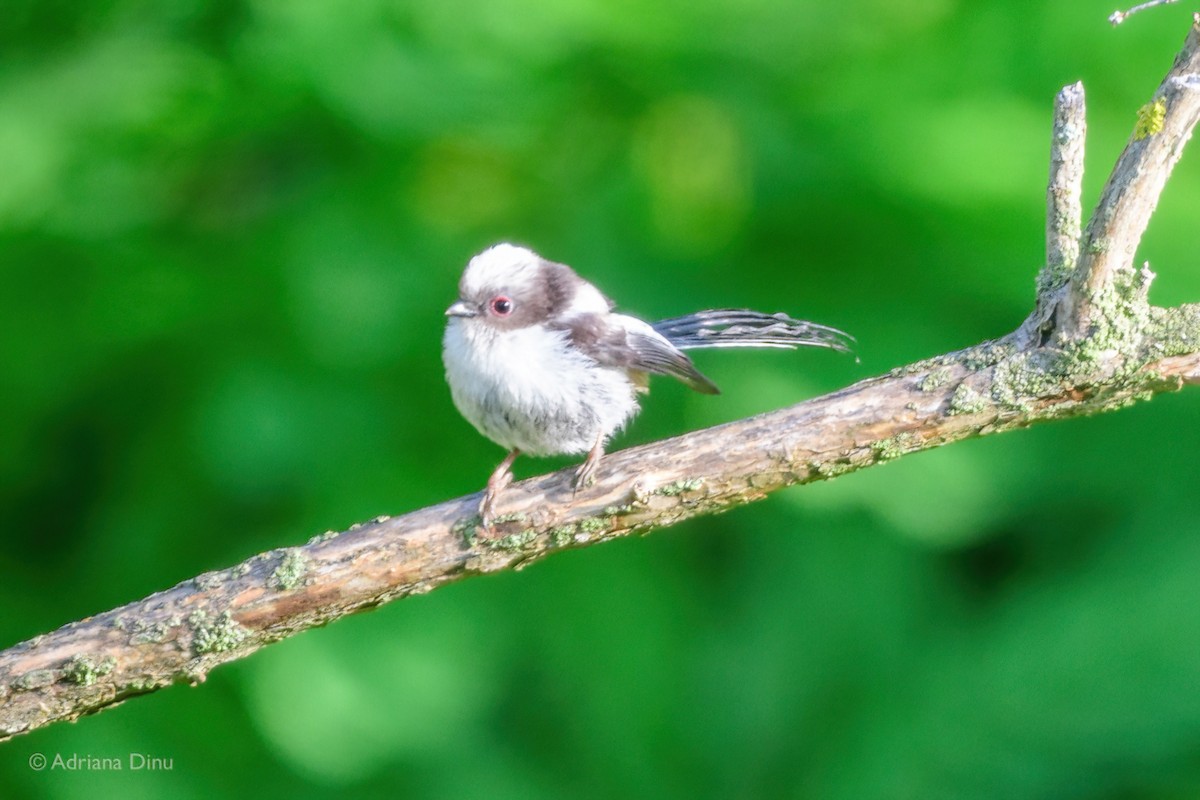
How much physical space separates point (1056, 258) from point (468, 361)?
1494mm

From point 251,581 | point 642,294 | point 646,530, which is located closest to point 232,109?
point 642,294

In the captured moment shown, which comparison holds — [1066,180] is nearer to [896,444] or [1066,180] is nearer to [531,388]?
[896,444]

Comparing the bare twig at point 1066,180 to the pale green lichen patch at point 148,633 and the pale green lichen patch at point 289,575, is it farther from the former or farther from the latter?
the pale green lichen patch at point 148,633

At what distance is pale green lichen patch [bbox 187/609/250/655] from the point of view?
266 centimetres

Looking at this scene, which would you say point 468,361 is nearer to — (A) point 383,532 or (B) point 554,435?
(B) point 554,435

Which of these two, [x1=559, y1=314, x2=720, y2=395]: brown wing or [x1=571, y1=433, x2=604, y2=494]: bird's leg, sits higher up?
[x1=559, y1=314, x2=720, y2=395]: brown wing

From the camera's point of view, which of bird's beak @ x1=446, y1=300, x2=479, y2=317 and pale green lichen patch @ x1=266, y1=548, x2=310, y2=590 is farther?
bird's beak @ x1=446, y1=300, x2=479, y2=317

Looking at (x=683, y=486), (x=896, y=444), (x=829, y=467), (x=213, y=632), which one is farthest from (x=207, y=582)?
(x=896, y=444)

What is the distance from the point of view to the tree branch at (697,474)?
2.60 metres

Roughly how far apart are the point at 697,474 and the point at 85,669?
55.3 inches

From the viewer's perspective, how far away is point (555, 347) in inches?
130

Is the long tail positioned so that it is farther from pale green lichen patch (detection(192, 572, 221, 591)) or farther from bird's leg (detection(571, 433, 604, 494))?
pale green lichen patch (detection(192, 572, 221, 591))

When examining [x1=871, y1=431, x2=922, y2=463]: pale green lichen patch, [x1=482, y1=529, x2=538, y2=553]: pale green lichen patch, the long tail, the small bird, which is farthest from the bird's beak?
[x1=871, y1=431, x2=922, y2=463]: pale green lichen patch

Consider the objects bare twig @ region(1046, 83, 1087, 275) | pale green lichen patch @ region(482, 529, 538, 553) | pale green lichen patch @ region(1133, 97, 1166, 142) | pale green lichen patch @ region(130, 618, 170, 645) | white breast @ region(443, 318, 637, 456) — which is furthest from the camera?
white breast @ region(443, 318, 637, 456)
